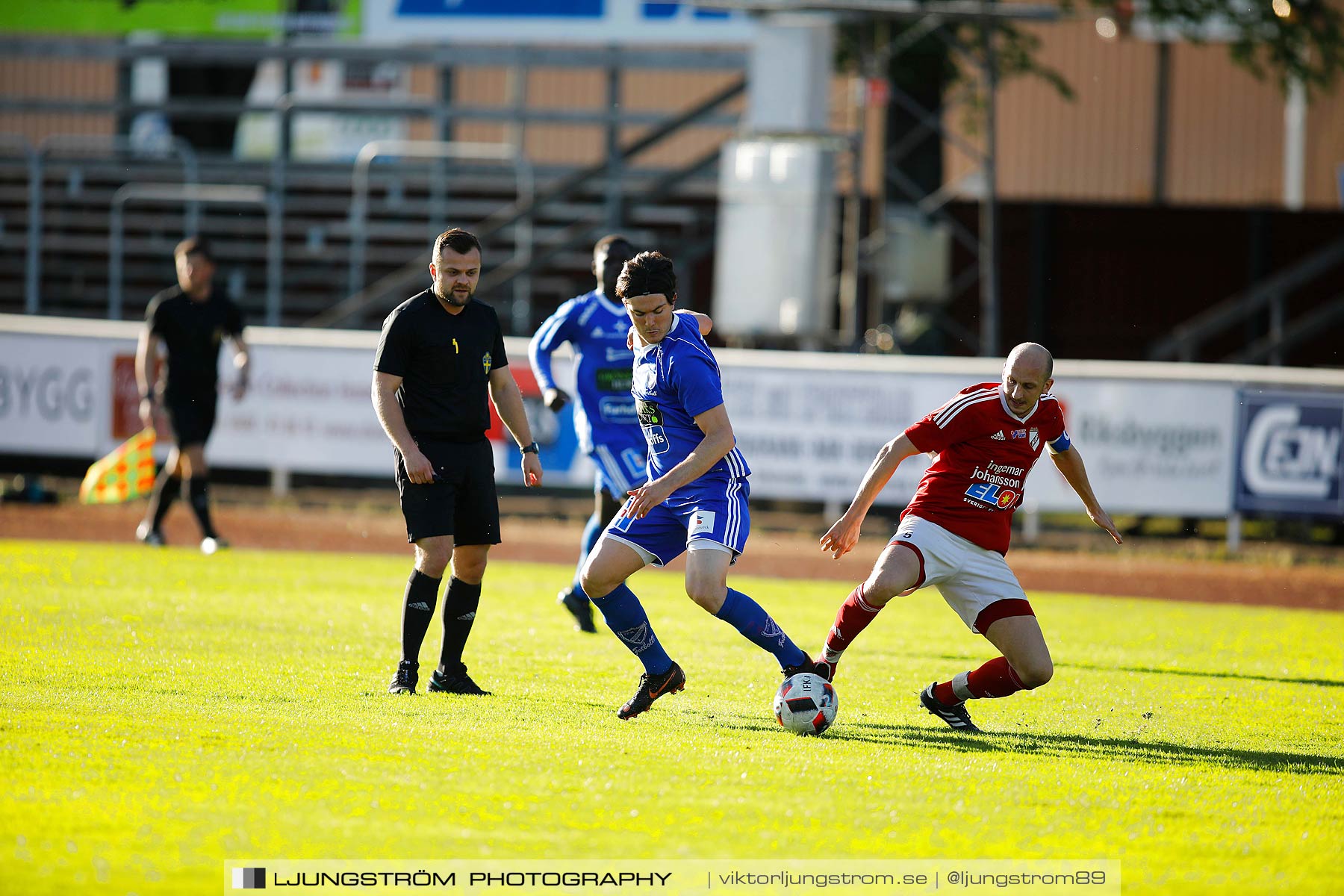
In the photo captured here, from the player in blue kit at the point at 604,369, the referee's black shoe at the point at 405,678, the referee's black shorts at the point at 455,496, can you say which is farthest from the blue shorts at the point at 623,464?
the referee's black shoe at the point at 405,678

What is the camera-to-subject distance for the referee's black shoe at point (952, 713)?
7453 millimetres

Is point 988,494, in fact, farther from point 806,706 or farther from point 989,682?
point 806,706

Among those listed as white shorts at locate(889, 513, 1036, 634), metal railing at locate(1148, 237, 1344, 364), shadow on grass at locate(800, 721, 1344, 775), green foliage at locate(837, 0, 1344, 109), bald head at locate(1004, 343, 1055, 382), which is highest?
green foliage at locate(837, 0, 1344, 109)

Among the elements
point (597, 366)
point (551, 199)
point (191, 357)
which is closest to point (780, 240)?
point (551, 199)

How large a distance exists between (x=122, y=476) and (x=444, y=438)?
1040 centimetres

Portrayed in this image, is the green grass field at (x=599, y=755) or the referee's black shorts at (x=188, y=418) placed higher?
the referee's black shorts at (x=188, y=418)

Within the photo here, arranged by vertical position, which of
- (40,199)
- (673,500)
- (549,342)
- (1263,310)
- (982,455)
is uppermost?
(40,199)

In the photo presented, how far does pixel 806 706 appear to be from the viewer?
7047mm

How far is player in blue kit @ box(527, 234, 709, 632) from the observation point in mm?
9805

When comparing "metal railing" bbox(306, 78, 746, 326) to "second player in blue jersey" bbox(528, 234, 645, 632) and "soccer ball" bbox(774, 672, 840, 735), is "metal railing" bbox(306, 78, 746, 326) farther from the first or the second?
"soccer ball" bbox(774, 672, 840, 735)

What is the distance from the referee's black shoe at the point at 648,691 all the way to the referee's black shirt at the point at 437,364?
1458 millimetres

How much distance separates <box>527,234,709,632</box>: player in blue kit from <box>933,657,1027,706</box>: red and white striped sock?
2873 millimetres

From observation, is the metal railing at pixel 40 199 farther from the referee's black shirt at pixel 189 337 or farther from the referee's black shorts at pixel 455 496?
the referee's black shorts at pixel 455 496

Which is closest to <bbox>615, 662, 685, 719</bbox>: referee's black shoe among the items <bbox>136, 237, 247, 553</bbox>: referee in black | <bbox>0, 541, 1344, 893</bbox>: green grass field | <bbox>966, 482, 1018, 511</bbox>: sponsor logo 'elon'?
<bbox>0, 541, 1344, 893</bbox>: green grass field
